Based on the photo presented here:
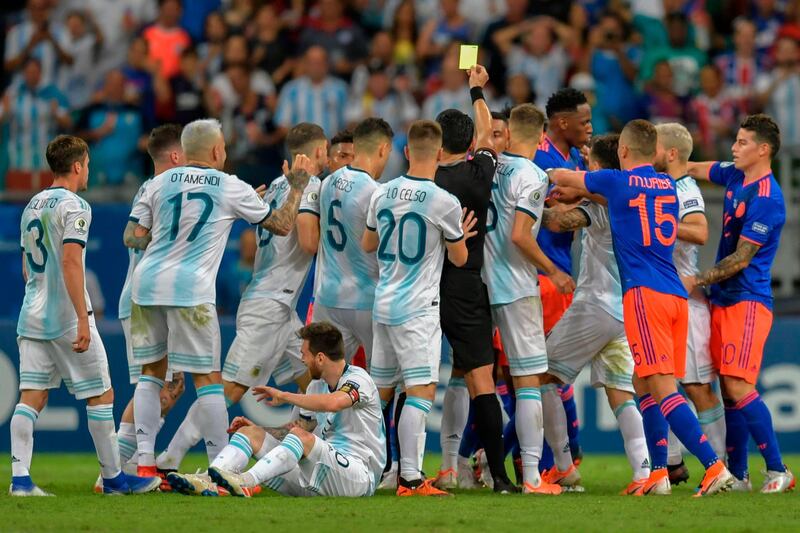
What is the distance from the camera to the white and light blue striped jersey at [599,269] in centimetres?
1045

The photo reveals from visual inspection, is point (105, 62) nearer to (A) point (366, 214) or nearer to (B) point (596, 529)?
(A) point (366, 214)

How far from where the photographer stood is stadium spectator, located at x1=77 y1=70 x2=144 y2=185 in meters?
16.3

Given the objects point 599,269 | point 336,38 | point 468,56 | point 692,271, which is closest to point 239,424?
point 599,269

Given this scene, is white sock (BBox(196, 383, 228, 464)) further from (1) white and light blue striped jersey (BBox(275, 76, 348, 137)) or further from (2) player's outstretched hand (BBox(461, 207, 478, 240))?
(1) white and light blue striped jersey (BBox(275, 76, 348, 137))

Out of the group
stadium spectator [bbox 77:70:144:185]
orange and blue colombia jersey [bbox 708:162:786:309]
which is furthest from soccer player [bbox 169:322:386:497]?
stadium spectator [bbox 77:70:144:185]

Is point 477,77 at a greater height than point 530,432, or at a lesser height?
greater

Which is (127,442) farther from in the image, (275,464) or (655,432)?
(655,432)

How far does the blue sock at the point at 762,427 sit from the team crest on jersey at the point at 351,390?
119 inches

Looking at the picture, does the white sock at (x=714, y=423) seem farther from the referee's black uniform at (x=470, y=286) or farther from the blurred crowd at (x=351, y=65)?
the blurred crowd at (x=351, y=65)

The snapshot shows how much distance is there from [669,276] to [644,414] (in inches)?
40.5

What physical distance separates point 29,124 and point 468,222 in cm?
842

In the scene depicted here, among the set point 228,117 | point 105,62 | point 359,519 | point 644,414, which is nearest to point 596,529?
point 359,519

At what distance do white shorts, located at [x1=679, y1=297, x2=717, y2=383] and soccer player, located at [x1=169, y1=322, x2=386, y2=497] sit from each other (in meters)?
2.69

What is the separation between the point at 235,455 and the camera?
361 inches
